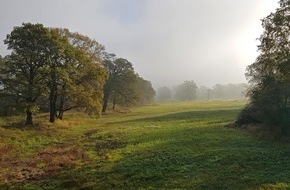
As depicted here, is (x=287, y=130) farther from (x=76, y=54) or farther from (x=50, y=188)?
(x=76, y=54)

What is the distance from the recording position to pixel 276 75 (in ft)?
107

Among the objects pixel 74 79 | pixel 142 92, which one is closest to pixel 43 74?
pixel 74 79

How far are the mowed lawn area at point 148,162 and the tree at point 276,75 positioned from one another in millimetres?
2865

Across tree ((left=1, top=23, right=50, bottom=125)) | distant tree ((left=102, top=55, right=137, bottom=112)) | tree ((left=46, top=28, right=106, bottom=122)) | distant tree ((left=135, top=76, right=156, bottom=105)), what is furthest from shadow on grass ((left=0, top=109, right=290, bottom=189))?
distant tree ((left=135, top=76, right=156, bottom=105))

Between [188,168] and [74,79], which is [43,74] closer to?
[74,79]

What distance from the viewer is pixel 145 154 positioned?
954 inches

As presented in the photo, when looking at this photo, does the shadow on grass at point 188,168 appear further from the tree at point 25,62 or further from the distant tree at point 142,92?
the distant tree at point 142,92

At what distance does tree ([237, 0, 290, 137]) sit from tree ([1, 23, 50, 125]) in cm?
2661

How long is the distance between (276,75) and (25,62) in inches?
1214

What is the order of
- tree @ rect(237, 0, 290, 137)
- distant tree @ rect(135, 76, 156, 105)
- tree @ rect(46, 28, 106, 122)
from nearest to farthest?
tree @ rect(237, 0, 290, 137) < tree @ rect(46, 28, 106, 122) < distant tree @ rect(135, 76, 156, 105)

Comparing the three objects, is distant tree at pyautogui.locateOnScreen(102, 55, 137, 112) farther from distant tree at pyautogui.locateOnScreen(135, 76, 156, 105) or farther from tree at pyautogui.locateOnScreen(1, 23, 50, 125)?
tree at pyautogui.locateOnScreen(1, 23, 50, 125)

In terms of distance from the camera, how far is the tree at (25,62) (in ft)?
131

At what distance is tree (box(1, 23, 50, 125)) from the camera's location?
3991cm

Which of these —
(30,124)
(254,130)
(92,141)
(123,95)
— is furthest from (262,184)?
(123,95)
